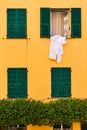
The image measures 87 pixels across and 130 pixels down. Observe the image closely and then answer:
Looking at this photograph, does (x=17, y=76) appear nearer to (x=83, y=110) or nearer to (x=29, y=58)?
(x=29, y=58)

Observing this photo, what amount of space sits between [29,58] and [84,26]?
273 cm

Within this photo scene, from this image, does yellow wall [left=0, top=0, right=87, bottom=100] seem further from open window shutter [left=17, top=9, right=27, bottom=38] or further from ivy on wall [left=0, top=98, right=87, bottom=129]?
ivy on wall [left=0, top=98, right=87, bottom=129]

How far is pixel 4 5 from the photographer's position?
89.1ft

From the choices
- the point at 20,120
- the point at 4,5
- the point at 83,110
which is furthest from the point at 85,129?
the point at 4,5

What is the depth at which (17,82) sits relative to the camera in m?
26.9

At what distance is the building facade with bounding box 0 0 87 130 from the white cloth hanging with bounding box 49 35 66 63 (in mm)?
58

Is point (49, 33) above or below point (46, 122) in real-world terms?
above

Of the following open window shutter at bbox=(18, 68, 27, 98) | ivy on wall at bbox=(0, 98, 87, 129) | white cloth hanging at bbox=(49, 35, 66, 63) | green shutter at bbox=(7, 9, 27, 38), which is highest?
green shutter at bbox=(7, 9, 27, 38)

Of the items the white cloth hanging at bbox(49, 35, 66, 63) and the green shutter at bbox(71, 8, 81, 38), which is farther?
the green shutter at bbox(71, 8, 81, 38)

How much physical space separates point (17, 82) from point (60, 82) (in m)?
1.83

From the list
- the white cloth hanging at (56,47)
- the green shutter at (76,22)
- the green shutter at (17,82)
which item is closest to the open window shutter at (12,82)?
the green shutter at (17,82)

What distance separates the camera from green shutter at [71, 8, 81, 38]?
27.1 metres

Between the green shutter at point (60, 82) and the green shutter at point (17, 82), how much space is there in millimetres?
1196

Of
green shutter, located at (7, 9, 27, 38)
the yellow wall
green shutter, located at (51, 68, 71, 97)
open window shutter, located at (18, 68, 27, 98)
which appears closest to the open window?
the yellow wall
